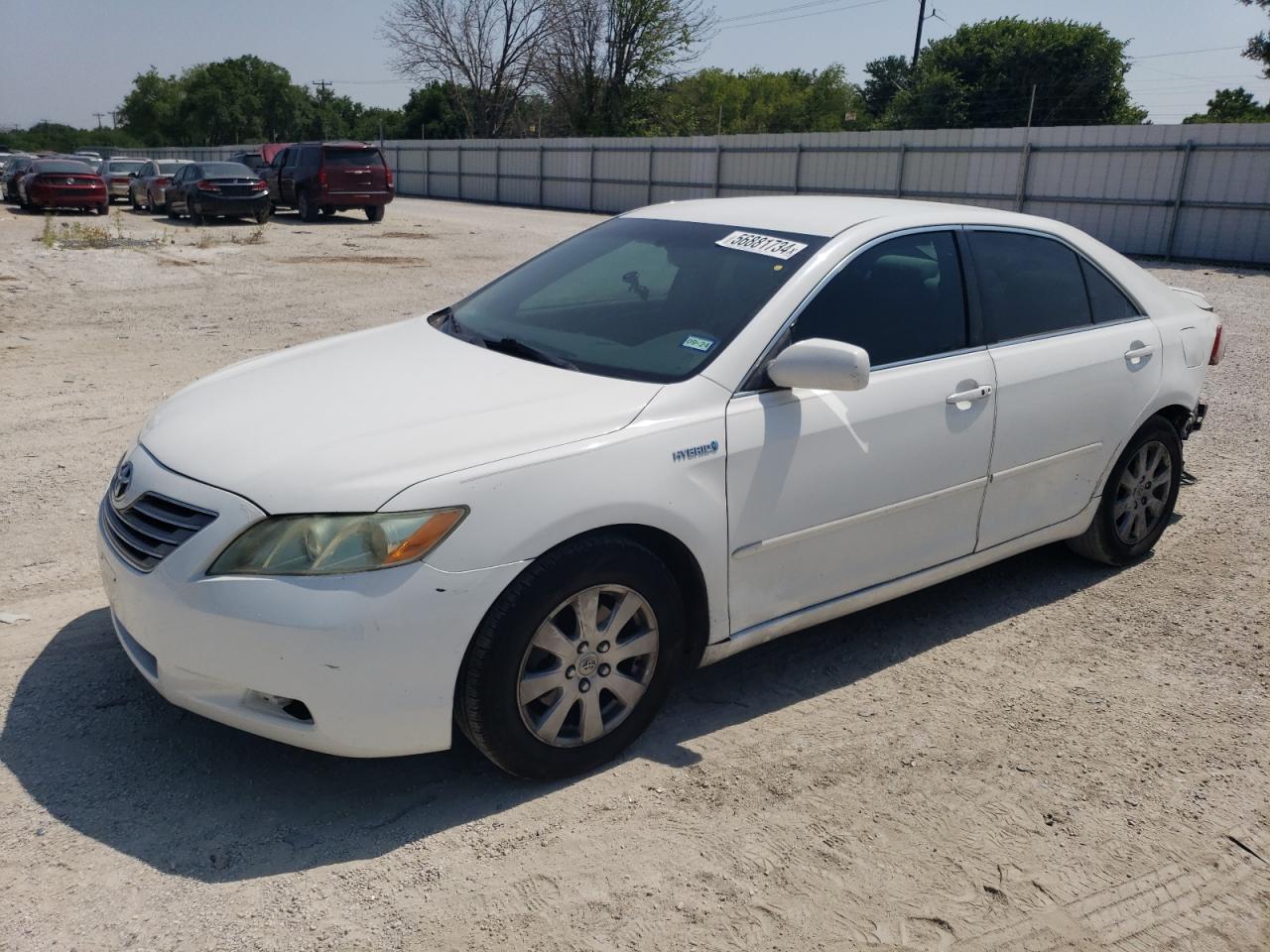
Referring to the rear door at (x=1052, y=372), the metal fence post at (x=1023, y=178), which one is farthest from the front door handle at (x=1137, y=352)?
the metal fence post at (x=1023, y=178)

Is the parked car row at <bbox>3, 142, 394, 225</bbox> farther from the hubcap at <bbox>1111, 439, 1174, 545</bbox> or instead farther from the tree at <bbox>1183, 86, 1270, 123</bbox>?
the tree at <bbox>1183, 86, 1270, 123</bbox>

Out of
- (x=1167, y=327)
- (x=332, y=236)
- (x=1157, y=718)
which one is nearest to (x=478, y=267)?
(x=332, y=236)

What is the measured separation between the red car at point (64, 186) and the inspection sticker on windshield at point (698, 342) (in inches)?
1083

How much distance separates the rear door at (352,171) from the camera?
25.1 metres

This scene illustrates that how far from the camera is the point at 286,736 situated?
9.21ft

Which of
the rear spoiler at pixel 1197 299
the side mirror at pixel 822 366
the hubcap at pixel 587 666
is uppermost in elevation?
the rear spoiler at pixel 1197 299

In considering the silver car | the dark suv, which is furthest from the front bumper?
the silver car

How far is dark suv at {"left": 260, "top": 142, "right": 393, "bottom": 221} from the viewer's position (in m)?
25.1

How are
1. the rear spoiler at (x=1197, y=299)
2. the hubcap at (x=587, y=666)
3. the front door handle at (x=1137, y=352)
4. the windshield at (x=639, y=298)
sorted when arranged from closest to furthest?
the hubcap at (x=587, y=666) → the windshield at (x=639, y=298) → the front door handle at (x=1137, y=352) → the rear spoiler at (x=1197, y=299)

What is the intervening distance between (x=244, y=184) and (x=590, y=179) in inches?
503

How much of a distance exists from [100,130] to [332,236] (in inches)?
4663

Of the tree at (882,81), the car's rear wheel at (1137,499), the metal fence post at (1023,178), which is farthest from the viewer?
the tree at (882,81)

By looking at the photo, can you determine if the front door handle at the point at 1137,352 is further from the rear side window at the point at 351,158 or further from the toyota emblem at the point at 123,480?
the rear side window at the point at 351,158

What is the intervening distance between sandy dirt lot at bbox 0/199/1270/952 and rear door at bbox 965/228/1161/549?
54cm
